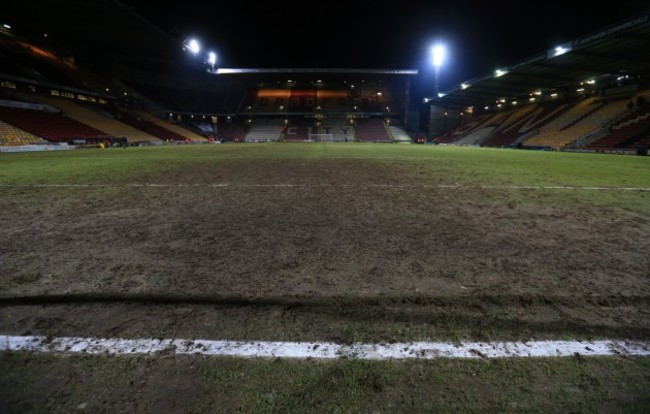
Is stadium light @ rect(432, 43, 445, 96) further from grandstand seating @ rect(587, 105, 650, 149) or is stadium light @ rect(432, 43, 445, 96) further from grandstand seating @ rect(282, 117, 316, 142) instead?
grandstand seating @ rect(587, 105, 650, 149)

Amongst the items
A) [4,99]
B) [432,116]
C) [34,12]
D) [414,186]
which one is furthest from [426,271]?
[432,116]

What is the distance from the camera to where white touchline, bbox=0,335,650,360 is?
164cm

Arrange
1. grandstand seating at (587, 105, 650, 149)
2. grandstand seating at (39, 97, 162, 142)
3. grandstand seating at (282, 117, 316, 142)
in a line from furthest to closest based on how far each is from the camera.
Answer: grandstand seating at (282, 117, 316, 142)
grandstand seating at (39, 97, 162, 142)
grandstand seating at (587, 105, 650, 149)

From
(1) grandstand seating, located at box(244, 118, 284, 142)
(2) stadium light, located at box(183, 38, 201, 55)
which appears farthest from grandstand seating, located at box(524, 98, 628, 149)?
(2) stadium light, located at box(183, 38, 201, 55)

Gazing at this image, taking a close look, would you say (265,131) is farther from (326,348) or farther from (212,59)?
(326,348)

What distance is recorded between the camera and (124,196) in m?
5.90

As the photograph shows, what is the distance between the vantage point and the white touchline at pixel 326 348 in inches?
64.7

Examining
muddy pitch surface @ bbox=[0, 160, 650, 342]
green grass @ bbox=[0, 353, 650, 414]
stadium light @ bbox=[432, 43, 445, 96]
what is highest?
stadium light @ bbox=[432, 43, 445, 96]

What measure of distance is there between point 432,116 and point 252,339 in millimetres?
62876

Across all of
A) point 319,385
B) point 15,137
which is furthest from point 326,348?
point 15,137

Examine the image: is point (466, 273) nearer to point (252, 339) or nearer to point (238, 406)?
point (252, 339)

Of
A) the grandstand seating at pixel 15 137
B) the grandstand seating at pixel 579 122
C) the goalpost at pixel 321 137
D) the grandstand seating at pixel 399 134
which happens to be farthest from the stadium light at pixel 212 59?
the grandstand seating at pixel 579 122

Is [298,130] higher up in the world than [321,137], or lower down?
higher up

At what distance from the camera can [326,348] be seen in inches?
66.7
